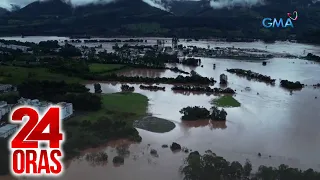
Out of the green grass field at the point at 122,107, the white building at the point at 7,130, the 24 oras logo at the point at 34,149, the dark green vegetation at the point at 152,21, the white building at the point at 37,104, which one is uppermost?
the dark green vegetation at the point at 152,21

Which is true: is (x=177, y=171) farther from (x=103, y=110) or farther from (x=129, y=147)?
(x=103, y=110)

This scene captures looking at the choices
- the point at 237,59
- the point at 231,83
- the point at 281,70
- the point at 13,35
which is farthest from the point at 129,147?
the point at 13,35

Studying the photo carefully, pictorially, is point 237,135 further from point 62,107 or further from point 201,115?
point 62,107

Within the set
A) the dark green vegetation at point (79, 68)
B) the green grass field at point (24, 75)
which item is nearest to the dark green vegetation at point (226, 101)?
the dark green vegetation at point (79, 68)

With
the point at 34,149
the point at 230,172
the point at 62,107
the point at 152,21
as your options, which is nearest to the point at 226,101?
the point at 62,107

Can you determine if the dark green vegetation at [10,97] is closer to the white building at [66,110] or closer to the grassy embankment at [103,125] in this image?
the white building at [66,110]

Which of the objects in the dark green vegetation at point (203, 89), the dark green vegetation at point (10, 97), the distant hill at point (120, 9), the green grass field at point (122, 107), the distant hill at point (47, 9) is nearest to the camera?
the green grass field at point (122, 107)

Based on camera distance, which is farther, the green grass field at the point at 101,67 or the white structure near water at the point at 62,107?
the green grass field at the point at 101,67
